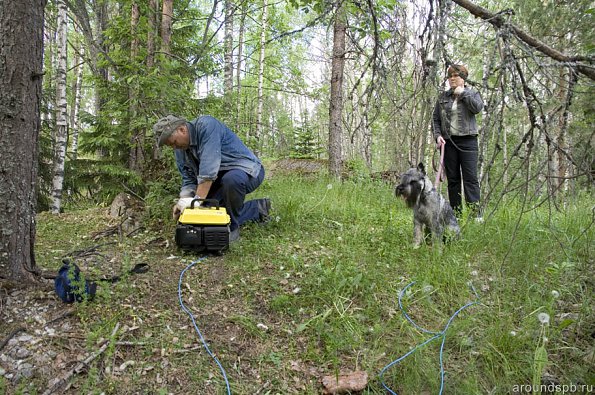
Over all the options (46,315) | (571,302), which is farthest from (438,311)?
(46,315)

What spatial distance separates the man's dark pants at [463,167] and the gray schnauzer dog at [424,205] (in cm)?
92

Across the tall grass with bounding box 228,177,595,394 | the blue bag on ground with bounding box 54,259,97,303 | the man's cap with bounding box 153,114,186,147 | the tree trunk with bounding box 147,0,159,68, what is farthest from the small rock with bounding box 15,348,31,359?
the tree trunk with bounding box 147,0,159,68

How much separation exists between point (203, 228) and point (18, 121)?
6.02 ft

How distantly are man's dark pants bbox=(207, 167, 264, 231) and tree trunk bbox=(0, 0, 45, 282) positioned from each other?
1925mm

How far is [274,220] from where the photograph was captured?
16.7ft

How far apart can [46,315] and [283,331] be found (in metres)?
1.82

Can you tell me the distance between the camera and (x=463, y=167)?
196 inches

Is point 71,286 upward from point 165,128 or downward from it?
downward

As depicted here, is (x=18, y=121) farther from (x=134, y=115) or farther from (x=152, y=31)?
(x=152, y=31)

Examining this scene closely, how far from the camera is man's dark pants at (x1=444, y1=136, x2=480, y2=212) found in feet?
16.1

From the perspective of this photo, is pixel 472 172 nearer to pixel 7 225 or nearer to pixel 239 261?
pixel 239 261

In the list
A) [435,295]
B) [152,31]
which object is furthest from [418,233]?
[152,31]

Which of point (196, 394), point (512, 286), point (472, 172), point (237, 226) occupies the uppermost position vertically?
point (472, 172)

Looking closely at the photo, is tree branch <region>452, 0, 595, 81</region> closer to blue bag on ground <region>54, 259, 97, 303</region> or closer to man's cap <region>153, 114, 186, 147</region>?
man's cap <region>153, 114, 186, 147</region>
